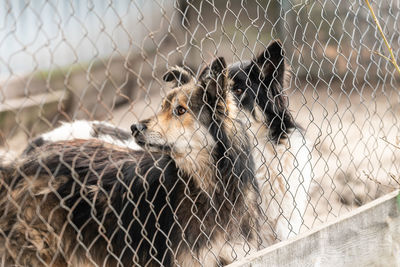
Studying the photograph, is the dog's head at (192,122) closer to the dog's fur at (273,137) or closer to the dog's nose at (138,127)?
the dog's nose at (138,127)

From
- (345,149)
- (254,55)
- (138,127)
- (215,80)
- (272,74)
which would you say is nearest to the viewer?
(215,80)

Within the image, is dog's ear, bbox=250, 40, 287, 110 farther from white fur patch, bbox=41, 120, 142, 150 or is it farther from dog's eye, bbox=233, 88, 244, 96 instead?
white fur patch, bbox=41, 120, 142, 150

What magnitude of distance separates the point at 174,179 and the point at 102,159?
0.47m

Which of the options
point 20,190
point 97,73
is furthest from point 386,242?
point 97,73

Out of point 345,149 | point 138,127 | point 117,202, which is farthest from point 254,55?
point 345,149

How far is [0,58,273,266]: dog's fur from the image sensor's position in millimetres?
2973

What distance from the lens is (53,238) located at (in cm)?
295

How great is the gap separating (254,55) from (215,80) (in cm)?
59

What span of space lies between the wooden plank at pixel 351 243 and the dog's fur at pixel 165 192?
303 mm

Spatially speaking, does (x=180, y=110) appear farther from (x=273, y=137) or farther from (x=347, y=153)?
(x=347, y=153)

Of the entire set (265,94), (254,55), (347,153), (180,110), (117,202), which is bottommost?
(347,153)

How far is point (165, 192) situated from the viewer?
Result: 3.15 meters

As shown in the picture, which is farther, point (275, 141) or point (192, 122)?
point (275, 141)

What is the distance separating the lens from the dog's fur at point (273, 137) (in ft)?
12.2
